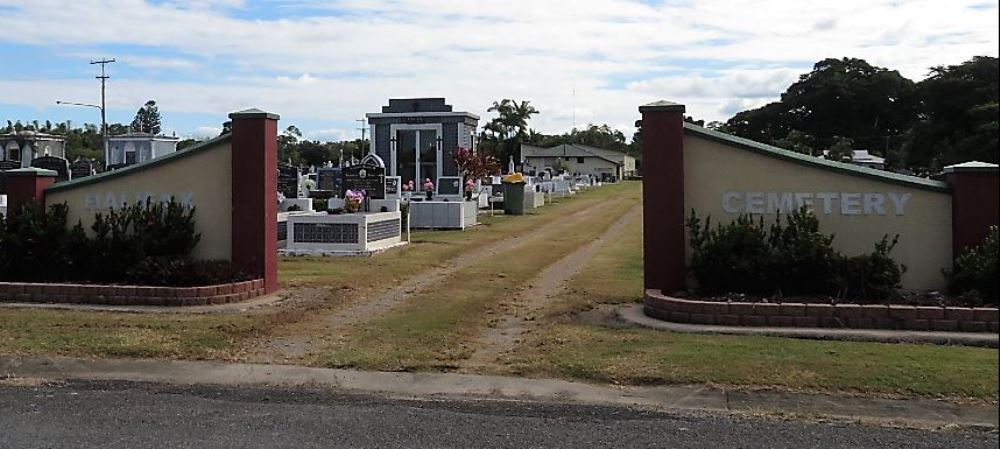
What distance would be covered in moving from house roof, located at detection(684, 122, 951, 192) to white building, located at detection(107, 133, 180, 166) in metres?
52.6

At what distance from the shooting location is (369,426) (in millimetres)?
6605

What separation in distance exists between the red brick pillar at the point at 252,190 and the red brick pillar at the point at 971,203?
8513 millimetres

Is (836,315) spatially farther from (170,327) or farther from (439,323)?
(170,327)

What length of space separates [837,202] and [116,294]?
8740mm

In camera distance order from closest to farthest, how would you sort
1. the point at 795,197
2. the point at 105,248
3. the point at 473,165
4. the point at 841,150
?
1. the point at 795,197
2. the point at 105,248
3. the point at 473,165
4. the point at 841,150

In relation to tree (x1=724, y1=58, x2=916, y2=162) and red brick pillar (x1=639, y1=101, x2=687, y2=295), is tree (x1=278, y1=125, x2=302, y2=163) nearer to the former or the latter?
tree (x1=724, y1=58, x2=916, y2=162)

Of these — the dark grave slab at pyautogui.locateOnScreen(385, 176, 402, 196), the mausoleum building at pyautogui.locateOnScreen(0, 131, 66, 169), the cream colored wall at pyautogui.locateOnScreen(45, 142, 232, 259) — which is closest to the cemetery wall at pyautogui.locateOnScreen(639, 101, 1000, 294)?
the cream colored wall at pyautogui.locateOnScreen(45, 142, 232, 259)

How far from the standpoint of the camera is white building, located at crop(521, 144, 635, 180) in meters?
110

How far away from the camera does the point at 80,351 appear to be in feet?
29.9

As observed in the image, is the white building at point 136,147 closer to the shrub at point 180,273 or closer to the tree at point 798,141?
the tree at point 798,141

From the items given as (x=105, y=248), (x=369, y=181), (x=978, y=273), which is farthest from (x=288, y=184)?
(x=978, y=273)

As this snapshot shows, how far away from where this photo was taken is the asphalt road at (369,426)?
6160 mm

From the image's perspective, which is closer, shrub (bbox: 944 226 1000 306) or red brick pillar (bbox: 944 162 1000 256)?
shrub (bbox: 944 226 1000 306)

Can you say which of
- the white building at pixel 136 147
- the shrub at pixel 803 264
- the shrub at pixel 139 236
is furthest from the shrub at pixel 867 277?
the white building at pixel 136 147
